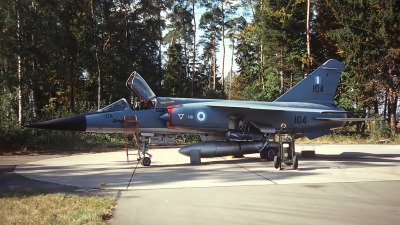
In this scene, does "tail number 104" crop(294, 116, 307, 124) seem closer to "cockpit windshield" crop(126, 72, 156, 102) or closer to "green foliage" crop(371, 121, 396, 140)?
"cockpit windshield" crop(126, 72, 156, 102)

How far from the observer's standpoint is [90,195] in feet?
24.6

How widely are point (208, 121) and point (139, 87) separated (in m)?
2.76

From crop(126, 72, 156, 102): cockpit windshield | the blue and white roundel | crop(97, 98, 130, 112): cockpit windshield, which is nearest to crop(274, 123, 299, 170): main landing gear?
the blue and white roundel

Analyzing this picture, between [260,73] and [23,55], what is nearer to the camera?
[23,55]

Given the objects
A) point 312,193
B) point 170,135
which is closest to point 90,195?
point 312,193

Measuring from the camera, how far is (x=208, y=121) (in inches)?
546

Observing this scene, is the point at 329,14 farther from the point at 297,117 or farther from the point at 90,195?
the point at 90,195

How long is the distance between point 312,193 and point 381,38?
24784 millimetres

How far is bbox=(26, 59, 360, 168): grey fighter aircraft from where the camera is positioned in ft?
42.3

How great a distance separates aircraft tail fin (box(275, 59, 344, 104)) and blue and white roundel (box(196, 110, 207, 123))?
4.46 metres

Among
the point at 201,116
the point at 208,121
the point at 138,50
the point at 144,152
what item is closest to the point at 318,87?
the point at 208,121

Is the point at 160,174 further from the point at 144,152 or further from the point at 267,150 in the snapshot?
the point at 267,150

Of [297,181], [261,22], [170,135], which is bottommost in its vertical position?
[297,181]

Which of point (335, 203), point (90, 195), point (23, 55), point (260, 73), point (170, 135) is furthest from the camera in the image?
point (260, 73)
